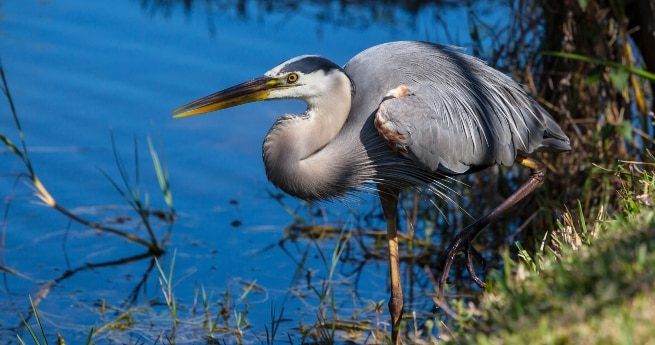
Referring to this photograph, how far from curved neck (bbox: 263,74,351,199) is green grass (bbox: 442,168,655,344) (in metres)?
1.69

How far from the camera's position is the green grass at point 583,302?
2545 mm

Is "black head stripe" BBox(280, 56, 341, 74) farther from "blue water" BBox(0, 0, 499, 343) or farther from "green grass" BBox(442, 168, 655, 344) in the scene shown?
"green grass" BBox(442, 168, 655, 344)

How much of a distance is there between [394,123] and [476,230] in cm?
63

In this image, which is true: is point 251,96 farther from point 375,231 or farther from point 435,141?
point 375,231

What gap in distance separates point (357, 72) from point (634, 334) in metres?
2.74

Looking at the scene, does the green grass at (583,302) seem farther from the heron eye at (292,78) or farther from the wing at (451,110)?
the heron eye at (292,78)

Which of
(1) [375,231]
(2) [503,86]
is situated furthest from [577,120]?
(1) [375,231]

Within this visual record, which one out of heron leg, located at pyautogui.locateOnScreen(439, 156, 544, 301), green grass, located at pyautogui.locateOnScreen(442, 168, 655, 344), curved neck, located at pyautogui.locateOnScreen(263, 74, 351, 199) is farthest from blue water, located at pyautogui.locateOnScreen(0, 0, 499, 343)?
green grass, located at pyautogui.locateOnScreen(442, 168, 655, 344)

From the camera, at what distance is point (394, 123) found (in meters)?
4.80

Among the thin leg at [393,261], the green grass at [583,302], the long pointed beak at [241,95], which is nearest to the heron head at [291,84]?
the long pointed beak at [241,95]

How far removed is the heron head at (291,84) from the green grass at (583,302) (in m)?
1.68

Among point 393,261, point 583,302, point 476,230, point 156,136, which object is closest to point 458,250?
point 476,230

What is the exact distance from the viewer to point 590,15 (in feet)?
19.8

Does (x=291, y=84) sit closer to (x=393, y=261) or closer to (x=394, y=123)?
(x=394, y=123)
